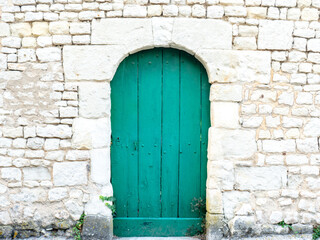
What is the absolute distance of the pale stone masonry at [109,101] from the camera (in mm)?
3219

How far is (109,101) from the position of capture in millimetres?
3283

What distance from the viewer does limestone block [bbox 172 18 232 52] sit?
3.22 m

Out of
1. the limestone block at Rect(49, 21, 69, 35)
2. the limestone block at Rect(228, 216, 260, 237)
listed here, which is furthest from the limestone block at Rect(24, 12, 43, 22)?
the limestone block at Rect(228, 216, 260, 237)

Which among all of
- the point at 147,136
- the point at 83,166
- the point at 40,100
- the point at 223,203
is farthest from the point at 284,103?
the point at 40,100

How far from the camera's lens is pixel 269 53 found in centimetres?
326

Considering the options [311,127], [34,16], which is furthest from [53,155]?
[311,127]

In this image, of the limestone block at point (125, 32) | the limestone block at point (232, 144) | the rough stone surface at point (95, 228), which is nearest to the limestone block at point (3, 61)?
the limestone block at point (125, 32)

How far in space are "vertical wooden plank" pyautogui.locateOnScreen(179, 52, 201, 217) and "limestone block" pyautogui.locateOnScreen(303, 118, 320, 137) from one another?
3.63 feet

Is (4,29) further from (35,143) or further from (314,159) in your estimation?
(314,159)

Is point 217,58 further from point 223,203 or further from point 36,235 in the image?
point 36,235

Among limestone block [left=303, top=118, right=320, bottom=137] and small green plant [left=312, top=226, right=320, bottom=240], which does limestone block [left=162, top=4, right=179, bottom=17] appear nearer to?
limestone block [left=303, top=118, right=320, bottom=137]

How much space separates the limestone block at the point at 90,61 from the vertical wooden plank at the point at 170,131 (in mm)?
539

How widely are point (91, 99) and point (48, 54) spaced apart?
618mm

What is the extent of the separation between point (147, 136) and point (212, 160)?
737 mm
